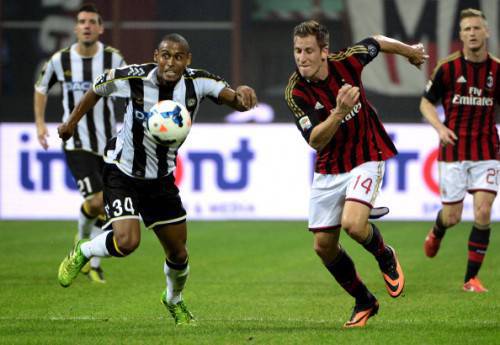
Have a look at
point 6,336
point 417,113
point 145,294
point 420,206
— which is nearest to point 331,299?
point 145,294

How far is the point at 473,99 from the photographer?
1002 centimetres

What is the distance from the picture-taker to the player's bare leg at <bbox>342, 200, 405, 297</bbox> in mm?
7398

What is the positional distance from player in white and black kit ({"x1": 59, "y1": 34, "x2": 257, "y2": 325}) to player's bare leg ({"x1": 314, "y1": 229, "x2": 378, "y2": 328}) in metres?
0.93

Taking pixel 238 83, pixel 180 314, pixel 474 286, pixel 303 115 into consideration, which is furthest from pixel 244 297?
pixel 238 83

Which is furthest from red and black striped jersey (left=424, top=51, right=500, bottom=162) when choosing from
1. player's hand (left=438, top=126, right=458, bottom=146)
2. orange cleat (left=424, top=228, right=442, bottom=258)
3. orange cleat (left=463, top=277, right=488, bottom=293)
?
orange cleat (left=463, top=277, right=488, bottom=293)

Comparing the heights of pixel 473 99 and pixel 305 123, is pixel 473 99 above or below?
below

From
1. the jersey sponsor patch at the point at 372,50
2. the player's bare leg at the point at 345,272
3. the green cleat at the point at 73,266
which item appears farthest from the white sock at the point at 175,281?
the jersey sponsor patch at the point at 372,50

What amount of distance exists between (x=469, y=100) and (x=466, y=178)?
0.67 meters

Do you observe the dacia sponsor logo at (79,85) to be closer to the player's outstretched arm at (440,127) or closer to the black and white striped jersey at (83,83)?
the black and white striped jersey at (83,83)

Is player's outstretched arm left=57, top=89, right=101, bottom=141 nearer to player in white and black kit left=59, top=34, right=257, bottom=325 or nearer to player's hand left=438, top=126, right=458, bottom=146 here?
player in white and black kit left=59, top=34, right=257, bottom=325

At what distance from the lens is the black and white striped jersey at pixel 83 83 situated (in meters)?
10.8

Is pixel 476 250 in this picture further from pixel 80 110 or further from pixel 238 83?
pixel 238 83

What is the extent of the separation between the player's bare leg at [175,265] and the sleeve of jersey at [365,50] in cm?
159

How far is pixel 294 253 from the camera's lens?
509 inches
